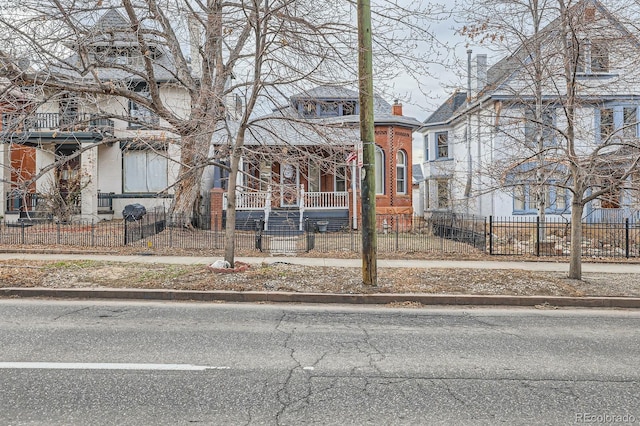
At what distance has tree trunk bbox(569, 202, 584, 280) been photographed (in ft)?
35.1

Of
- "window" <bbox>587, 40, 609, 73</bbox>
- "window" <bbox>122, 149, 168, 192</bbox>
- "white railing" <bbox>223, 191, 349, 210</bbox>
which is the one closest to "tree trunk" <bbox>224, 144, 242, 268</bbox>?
"window" <bbox>587, 40, 609, 73</bbox>

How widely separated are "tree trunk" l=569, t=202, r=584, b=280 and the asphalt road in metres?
3.00

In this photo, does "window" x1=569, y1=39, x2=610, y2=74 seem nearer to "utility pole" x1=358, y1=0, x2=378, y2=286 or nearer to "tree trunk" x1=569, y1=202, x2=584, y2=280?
"tree trunk" x1=569, y1=202, x2=584, y2=280

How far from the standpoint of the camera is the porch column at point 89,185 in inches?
894

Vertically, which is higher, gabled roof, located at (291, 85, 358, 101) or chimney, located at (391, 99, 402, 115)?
chimney, located at (391, 99, 402, 115)

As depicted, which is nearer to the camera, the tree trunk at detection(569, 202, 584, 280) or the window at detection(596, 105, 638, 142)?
the window at detection(596, 105, 638, 142)

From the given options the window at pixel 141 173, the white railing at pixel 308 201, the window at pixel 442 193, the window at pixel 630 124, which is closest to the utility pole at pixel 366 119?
the window at pixel 630 124

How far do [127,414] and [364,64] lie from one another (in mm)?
7867

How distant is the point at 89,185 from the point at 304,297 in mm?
17788

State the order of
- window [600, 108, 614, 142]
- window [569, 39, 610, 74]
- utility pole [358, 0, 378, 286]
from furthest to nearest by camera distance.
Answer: window [600, 108, 614, 142], window [569, 39, 610, 74], utility pole [358, 0, 378, 286]

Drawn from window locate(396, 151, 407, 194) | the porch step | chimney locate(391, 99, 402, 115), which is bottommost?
the porch step

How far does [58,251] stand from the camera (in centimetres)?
1438

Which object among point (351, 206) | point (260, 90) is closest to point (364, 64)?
point (260, 90)

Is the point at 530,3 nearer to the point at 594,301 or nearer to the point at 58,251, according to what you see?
the point at 594,301
